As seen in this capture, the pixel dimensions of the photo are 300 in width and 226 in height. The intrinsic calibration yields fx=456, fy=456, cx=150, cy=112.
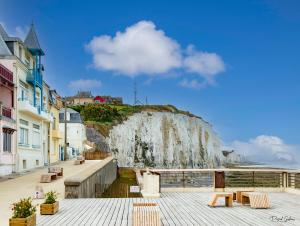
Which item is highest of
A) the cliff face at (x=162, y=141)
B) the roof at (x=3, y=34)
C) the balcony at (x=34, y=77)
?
the roof at (x=3, y=34)

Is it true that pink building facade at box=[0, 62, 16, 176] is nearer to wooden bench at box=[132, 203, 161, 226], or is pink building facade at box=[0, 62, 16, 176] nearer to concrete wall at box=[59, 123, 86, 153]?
wooden bench at box=[132, 203, 161, 226]

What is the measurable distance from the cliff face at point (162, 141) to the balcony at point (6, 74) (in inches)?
2912

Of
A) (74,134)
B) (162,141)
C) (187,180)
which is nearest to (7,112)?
(187,180)

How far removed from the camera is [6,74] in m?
34.6

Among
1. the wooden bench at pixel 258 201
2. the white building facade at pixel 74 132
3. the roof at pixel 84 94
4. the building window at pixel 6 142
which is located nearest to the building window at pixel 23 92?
the building window at pixel 6 142

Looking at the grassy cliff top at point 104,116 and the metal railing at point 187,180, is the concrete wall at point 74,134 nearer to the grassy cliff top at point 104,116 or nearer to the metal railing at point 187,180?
the grassy cliff top at point 104,116

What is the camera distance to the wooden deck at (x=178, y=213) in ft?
42.2

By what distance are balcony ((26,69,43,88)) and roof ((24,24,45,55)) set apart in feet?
6.55

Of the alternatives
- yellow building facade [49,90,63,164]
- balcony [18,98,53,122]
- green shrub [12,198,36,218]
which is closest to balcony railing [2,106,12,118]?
balcony [18,98,53,122]

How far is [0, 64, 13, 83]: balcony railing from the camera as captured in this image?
109 feet

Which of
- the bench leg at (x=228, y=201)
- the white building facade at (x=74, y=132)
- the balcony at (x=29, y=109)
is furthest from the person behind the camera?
the white building facade at (x=74, y=132)

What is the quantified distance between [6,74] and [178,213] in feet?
78.5

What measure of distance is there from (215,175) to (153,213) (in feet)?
37.2

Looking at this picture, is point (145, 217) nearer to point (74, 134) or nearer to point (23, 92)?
point (23, 92)
